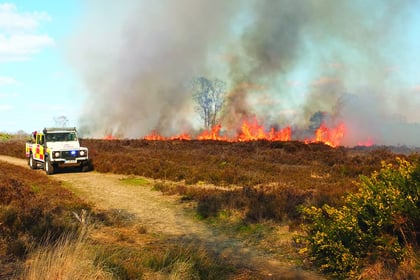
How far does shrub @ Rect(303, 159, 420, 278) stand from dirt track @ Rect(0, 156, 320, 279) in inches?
23.8

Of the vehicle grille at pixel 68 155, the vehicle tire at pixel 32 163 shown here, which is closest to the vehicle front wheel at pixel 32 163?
the vehicle tire at pixel 32 163

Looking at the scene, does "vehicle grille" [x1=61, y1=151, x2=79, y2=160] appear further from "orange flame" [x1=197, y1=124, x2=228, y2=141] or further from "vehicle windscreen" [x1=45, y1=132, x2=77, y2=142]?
"orange flame" [x1=197, y1=124, x2=228, y2=141]

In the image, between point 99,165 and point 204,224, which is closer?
point 204,224

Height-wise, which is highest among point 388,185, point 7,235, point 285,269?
point 388,185

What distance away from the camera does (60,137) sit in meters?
23.0

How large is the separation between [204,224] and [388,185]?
5.37 metres

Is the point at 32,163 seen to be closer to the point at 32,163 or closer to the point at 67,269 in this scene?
the point at 32,163

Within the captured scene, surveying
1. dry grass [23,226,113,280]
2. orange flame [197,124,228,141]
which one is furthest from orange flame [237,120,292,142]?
dry grass [23,226,113,280]

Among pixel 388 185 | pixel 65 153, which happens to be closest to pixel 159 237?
pixel 388 185

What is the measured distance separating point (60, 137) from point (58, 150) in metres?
1.45

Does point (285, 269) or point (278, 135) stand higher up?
point (278, 135)

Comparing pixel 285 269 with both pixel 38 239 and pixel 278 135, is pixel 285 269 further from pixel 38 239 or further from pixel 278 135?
pixel 278 135

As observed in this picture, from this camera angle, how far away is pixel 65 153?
2205cm

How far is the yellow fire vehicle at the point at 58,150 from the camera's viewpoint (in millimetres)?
21797
